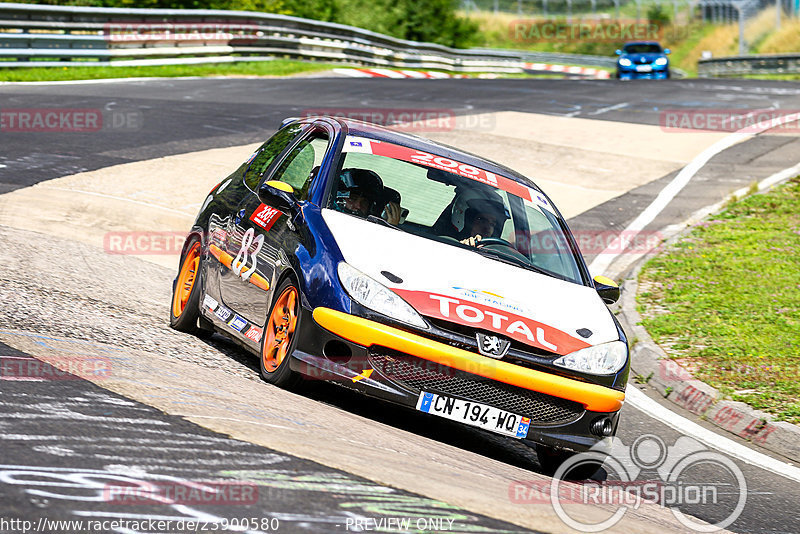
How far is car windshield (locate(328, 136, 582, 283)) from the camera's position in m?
6.80

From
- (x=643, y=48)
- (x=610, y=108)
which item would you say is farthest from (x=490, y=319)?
(x=643, y=48)

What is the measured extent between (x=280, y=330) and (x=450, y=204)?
5.15 ft

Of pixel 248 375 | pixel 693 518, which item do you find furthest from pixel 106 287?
pixel 693 518

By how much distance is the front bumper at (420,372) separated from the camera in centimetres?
561

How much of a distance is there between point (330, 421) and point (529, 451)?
1.78m

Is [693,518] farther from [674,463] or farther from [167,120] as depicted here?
[167,120]

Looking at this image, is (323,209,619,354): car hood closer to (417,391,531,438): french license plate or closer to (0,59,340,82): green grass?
(417,391,531,438): french license plate

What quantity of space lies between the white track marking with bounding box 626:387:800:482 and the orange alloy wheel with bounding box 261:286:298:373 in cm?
289

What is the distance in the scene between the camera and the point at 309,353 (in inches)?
228

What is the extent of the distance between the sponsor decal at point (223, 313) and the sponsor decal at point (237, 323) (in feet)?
0.24

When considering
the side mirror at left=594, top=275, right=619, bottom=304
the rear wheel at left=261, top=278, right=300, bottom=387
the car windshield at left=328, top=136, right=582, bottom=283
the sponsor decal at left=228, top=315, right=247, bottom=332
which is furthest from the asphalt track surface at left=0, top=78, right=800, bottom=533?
the car windshield at left=328, top=136, right=582, bottom=283

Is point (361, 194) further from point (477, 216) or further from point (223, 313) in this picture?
point (223, 313)

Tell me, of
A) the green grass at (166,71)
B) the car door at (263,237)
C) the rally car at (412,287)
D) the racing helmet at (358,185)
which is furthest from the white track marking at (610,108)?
the racing helmet at (358,185)

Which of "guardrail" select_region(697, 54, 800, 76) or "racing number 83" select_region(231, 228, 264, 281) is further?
"guardrail" select_region(697, 54, 800, 76)
